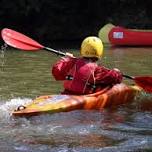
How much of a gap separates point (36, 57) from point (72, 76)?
228 inches

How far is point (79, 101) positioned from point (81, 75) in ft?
1.25

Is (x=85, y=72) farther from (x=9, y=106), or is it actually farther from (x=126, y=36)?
(x=126, y=36)

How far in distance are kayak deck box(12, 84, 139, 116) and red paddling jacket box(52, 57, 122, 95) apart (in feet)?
0.49

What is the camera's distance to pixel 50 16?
1881 centimetres

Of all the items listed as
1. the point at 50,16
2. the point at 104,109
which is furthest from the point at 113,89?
the point at 50,16

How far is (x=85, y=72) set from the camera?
7305 mm

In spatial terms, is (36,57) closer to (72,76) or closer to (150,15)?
(72,76)

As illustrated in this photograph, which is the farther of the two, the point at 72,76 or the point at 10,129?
the point at 72,76

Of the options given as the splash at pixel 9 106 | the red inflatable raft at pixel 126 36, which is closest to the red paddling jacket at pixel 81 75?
the splash at pixel 9 106

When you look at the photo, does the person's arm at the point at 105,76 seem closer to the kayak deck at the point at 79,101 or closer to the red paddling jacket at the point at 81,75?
the red paddling jacket at the point at 81,75

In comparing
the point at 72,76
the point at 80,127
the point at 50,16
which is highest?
the point at 50,16

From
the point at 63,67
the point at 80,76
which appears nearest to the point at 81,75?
the point at 80,76

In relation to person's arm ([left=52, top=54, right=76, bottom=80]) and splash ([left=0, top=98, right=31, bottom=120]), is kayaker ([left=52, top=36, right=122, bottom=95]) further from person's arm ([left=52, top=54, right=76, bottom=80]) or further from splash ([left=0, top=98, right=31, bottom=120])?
splash ([left=0, top=98, right=31, bottom=120])

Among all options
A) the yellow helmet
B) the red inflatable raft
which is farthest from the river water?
the red inflatable raft
